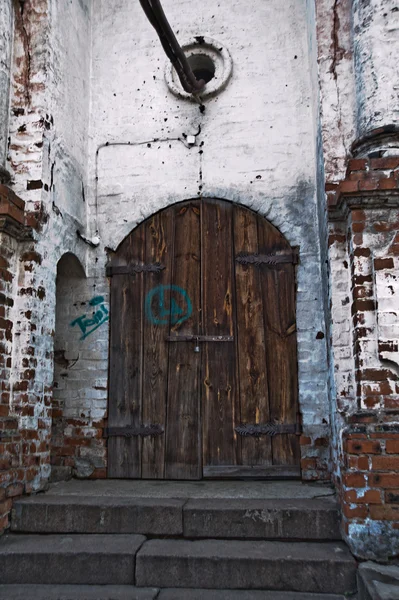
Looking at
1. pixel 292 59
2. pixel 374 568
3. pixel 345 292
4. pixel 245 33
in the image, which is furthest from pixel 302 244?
pixel 374 568

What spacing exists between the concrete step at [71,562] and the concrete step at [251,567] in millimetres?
108

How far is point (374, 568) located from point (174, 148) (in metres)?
3.73

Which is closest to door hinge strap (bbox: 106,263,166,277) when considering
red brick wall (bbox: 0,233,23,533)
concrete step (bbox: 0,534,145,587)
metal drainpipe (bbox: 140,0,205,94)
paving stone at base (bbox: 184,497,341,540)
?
red brick wall (bbox: 0,233,23,533)

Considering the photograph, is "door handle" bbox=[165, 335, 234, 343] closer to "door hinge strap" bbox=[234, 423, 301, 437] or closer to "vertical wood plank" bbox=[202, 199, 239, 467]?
"vertical wood plank" bbox=[202, 199, 239, 467]

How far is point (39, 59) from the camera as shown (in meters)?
4.60

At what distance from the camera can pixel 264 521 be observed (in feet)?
11.7

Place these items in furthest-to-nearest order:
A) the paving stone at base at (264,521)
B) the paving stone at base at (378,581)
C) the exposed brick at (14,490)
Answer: the exposed brick at (14,490) → the paving stone at base at (264,521) → the paving stone at base at (378,581)

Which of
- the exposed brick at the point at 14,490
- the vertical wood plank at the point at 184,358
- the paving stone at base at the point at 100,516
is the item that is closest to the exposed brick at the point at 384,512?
the paving stone at base at the point at 100,516

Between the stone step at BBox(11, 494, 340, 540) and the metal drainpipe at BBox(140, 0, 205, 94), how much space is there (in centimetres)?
340

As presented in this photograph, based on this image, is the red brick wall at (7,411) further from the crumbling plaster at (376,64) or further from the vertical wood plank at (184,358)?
the crumbling plaster at (376,64)

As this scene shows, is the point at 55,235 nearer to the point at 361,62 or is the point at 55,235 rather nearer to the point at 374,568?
the point at 361,62

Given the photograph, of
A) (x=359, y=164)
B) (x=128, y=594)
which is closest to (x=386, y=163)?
(x=359, y=164)

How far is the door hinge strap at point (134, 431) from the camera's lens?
471cm

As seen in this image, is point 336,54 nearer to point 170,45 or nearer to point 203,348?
point 170,45
